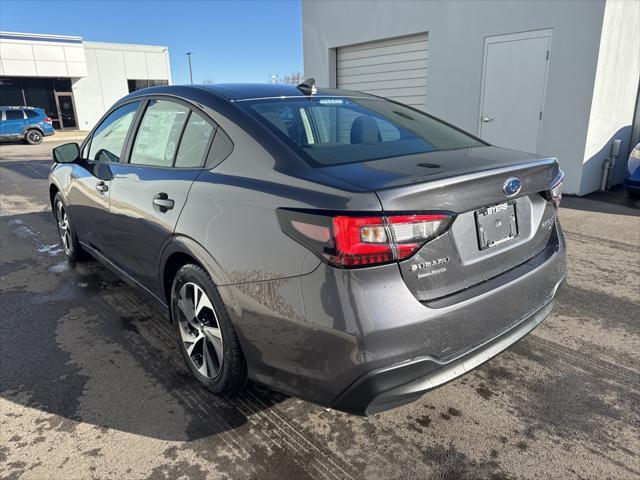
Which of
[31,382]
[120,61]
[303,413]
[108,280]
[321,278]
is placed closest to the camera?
[321,278]

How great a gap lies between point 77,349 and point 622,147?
9.28m

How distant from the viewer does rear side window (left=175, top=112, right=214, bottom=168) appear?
8.30 feet

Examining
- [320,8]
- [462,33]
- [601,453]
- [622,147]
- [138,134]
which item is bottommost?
[601,453]

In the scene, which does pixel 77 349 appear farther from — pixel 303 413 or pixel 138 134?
pixel 303 413

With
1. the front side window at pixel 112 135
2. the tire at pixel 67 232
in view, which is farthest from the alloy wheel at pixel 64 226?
the front side window at pixel 112 135

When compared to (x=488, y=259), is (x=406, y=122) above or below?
above

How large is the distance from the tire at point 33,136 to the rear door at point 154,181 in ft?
78.6

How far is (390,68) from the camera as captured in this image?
10312 mm

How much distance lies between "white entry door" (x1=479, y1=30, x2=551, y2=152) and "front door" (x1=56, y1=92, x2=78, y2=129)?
100 feet

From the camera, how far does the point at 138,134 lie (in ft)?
10.5

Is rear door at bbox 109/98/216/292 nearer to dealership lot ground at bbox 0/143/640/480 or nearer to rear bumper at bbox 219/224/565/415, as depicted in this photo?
dealership lot ground at bbox 0/143/640/480

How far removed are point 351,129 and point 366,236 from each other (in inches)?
41.9

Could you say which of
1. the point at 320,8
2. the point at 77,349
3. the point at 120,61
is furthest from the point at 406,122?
the point at 120,61

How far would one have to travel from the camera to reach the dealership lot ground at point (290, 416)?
2113 mm
